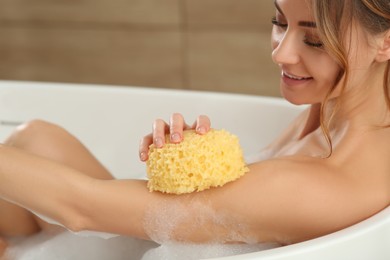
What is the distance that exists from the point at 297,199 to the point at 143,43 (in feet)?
7.44

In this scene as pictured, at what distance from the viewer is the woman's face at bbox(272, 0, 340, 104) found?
1380 millimetres

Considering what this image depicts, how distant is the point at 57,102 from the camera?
7.79 feet

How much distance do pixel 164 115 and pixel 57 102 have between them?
0.33 meters

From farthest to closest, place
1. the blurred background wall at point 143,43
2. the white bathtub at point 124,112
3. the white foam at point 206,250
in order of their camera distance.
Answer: the blurred background wall at point 143,43, the white bathtub at point 124,112, the white foam at point 206,250

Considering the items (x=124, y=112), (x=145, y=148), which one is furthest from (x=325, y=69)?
(x=124, y=112)

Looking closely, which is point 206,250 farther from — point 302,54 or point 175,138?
point 302,54

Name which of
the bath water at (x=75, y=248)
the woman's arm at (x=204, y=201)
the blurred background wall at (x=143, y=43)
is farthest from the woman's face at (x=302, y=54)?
the blurred background wall at (x=143, y=43)

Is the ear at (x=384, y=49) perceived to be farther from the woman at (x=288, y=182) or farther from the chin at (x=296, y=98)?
the chin at (x=296, y=98)

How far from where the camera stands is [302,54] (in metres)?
1.41

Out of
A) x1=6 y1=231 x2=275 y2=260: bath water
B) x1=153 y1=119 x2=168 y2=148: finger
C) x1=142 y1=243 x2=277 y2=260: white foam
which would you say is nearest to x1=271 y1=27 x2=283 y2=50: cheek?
x1=153 y1=119 x2=168 y2=148: finger

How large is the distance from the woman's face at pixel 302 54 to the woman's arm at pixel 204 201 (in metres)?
0.15

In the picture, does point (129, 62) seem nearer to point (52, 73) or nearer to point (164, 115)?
point (52, 73)

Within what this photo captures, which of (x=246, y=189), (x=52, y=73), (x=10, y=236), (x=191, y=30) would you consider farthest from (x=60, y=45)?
(x=246, y=189)

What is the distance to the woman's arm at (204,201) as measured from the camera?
1342 mm
